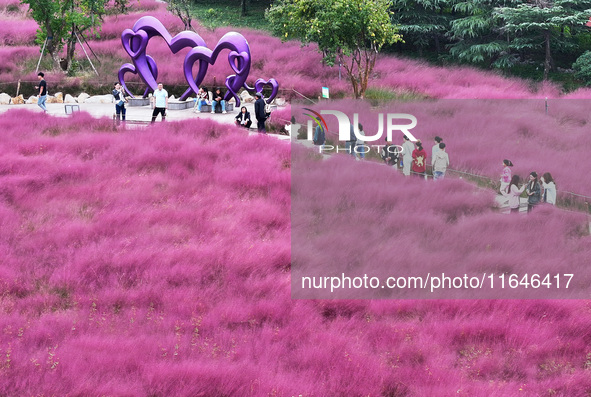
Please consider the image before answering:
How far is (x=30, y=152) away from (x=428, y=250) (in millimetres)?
10667

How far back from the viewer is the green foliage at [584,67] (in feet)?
99.3

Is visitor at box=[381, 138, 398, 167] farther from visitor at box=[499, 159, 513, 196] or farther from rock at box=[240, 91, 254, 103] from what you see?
rock at box=[240, 91, 254, 103]

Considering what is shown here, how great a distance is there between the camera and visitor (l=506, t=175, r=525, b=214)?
1325 cm

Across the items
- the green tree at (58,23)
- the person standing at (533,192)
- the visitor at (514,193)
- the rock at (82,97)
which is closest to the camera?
the visitor at (514,193)

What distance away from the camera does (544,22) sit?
1196 inches

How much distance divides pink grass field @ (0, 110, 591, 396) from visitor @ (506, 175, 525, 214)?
19.4 inches

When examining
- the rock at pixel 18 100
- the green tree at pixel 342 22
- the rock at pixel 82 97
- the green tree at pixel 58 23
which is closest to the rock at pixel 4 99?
the rock at pixel 18 100

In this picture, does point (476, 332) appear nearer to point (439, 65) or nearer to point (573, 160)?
point (573, 160)

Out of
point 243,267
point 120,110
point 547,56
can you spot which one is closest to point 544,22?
point 547,56

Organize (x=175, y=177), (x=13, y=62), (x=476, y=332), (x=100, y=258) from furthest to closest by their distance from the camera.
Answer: (x=13, y=62) → (x=175, y=177) → (x=100, y=258) → (x=476, y=332)

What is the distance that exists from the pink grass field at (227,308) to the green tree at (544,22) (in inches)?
750

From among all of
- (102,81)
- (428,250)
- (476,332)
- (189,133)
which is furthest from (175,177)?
(102,81)

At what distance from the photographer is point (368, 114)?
23.9 meters

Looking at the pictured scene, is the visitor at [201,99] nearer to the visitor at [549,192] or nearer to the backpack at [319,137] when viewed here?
the backpack at [319,137]
